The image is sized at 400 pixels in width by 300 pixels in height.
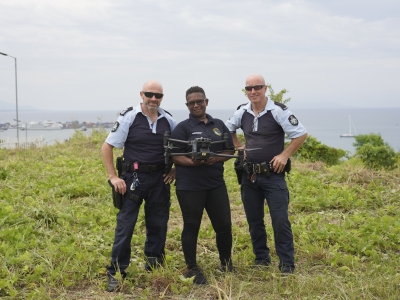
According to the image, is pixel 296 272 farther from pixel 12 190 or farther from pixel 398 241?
pixel 12 190

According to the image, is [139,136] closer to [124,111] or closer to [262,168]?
[124,111]

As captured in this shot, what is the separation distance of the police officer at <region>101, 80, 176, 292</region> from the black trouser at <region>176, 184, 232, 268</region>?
34 cm

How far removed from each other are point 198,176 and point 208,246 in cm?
162

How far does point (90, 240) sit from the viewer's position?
551 centimetres

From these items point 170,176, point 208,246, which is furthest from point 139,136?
point 208,246

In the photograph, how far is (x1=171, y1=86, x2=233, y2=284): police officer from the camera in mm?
4277

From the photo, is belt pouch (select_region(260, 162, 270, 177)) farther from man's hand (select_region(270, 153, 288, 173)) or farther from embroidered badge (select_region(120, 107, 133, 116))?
embroidered badge (select_region(120, 107, 133, 116))

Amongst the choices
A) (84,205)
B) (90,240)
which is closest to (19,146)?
(84,205)

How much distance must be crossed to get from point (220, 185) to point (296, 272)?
4.05 feet

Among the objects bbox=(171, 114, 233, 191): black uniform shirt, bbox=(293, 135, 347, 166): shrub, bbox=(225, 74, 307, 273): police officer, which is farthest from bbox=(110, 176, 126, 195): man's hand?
bbox=(293, 135, 347, 166): shrub

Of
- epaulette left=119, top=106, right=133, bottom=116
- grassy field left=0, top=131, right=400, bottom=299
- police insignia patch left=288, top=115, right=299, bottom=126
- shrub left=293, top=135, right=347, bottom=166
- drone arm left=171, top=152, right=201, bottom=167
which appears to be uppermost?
epaulette left=119, top=106, right=133, bottom=116

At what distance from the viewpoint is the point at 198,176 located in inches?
169

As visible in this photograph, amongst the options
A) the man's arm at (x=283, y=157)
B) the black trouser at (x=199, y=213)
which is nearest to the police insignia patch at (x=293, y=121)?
the man's arm at (x=283, y=157)

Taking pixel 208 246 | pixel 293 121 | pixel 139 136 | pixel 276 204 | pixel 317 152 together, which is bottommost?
pixel 208 246
